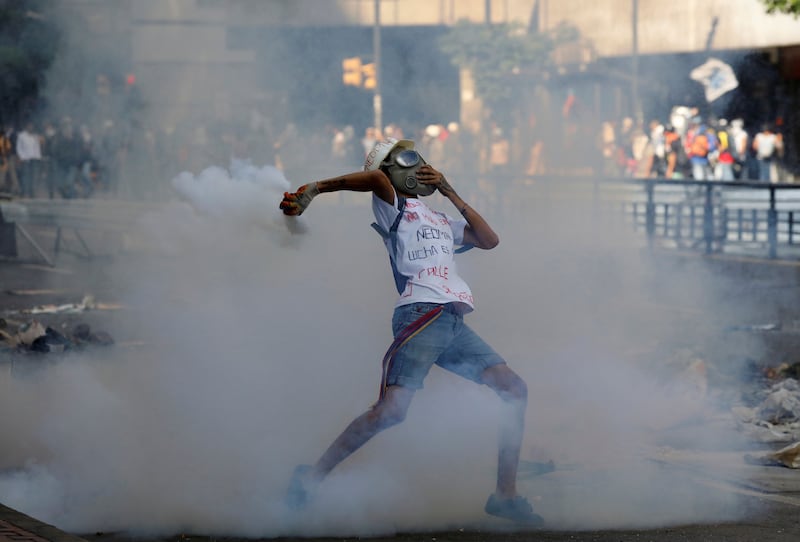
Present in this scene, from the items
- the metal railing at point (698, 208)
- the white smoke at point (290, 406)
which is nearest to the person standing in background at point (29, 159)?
the white smoke at point (290, 406)

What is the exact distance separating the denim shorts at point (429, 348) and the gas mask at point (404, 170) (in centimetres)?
36

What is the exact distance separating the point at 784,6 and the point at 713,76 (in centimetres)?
329

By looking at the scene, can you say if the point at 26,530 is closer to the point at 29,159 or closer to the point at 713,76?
the point at 29,159

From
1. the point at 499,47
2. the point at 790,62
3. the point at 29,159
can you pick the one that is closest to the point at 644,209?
the point at 499,47

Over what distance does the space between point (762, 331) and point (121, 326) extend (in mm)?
4064

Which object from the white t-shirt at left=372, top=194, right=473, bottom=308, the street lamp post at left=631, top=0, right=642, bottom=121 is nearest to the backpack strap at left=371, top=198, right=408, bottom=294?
the white t-shirt at left=372, top=194, right=473, bottom=308

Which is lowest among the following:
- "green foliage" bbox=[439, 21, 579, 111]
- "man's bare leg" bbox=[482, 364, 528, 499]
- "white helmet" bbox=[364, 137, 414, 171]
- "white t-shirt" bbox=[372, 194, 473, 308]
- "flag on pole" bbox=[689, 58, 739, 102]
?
"man's bare leg" bbox=[482, 364, 528, 499]

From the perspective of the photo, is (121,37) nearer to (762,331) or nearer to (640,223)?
(762,331)

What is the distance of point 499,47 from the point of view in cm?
1166

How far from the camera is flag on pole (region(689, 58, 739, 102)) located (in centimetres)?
1230

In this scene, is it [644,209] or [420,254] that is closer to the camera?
[420,254]

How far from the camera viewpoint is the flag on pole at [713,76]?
12.3 metres

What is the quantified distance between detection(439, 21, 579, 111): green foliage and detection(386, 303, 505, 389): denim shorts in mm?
6772

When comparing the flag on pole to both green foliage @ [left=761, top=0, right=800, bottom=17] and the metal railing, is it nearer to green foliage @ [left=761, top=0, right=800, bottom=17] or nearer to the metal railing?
green foliage @ [left=761, top=0, right=800, bottom=17]
